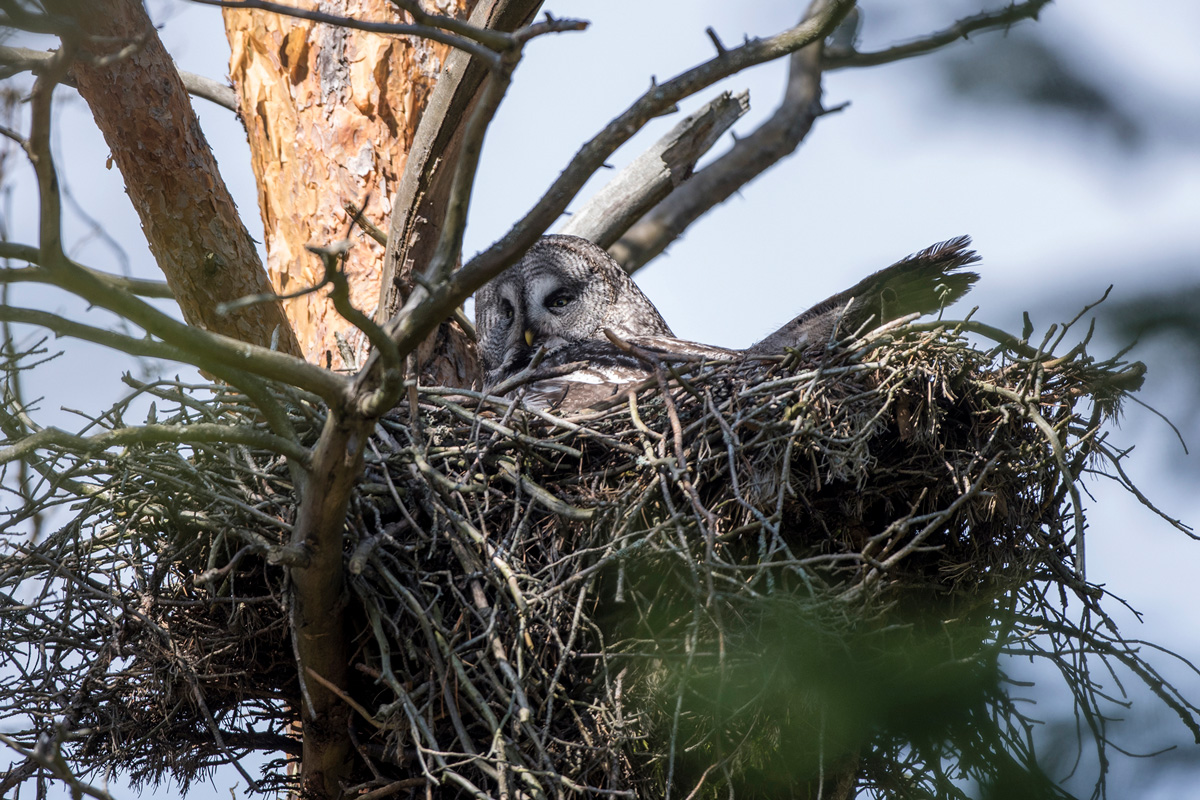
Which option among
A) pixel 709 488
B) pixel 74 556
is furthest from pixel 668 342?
pixel 74 556

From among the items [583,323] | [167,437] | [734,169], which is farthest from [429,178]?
[734,169]

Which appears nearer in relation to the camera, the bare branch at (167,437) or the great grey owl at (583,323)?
the bare branch at (167,437)

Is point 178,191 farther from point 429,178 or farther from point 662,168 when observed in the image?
point 662,168

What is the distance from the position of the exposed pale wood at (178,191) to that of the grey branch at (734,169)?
202 centimetres

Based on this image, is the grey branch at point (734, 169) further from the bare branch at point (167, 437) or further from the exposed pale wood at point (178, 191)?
the bare branch at point (167, 437)

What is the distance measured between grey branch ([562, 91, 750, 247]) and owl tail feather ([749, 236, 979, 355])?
1521 millimetres

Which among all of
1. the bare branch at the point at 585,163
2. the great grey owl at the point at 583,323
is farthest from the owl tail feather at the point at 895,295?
the bare branch at the point at 585,163

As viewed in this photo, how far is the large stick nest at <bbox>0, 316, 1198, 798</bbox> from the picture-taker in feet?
7.47

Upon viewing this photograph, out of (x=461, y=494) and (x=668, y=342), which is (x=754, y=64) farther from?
(x=668, y=342)

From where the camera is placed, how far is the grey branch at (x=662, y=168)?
421cm

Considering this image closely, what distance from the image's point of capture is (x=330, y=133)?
3779 millimetres

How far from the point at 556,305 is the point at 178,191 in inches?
62.8

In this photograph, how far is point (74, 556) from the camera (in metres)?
2.49

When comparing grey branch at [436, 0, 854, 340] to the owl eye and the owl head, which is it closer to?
the owl head
